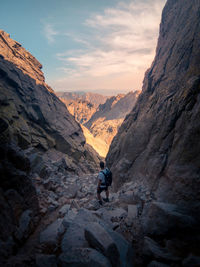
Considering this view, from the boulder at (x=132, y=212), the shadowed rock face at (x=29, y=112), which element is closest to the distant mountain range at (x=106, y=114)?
the shadowed rock face at (x=29, y=112)

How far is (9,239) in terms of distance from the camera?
4746mm

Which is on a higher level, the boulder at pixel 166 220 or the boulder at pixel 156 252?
the boulder at pixel 166 220

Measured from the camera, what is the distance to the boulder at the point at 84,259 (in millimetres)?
3660

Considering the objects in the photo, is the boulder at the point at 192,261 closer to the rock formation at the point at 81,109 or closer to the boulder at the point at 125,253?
the boulder at the point at 125,253

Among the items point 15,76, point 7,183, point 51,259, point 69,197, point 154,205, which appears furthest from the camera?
point 15,76

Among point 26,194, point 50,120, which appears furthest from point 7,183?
point 50,120

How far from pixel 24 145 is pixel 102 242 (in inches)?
724

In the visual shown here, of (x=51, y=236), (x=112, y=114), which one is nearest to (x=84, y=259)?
(x=51, y=236)

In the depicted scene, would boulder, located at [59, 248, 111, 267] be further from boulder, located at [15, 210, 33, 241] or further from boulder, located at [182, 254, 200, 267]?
boulder, located at [15, 210, 33, 241]

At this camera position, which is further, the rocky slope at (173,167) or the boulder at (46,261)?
the rocky slope at (173,167)

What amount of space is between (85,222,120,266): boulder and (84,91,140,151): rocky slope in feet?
320

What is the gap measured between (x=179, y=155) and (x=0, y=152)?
828cm

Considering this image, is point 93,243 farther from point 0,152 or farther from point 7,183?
point 0,152

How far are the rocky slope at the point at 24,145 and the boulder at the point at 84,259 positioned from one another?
1.91 m
